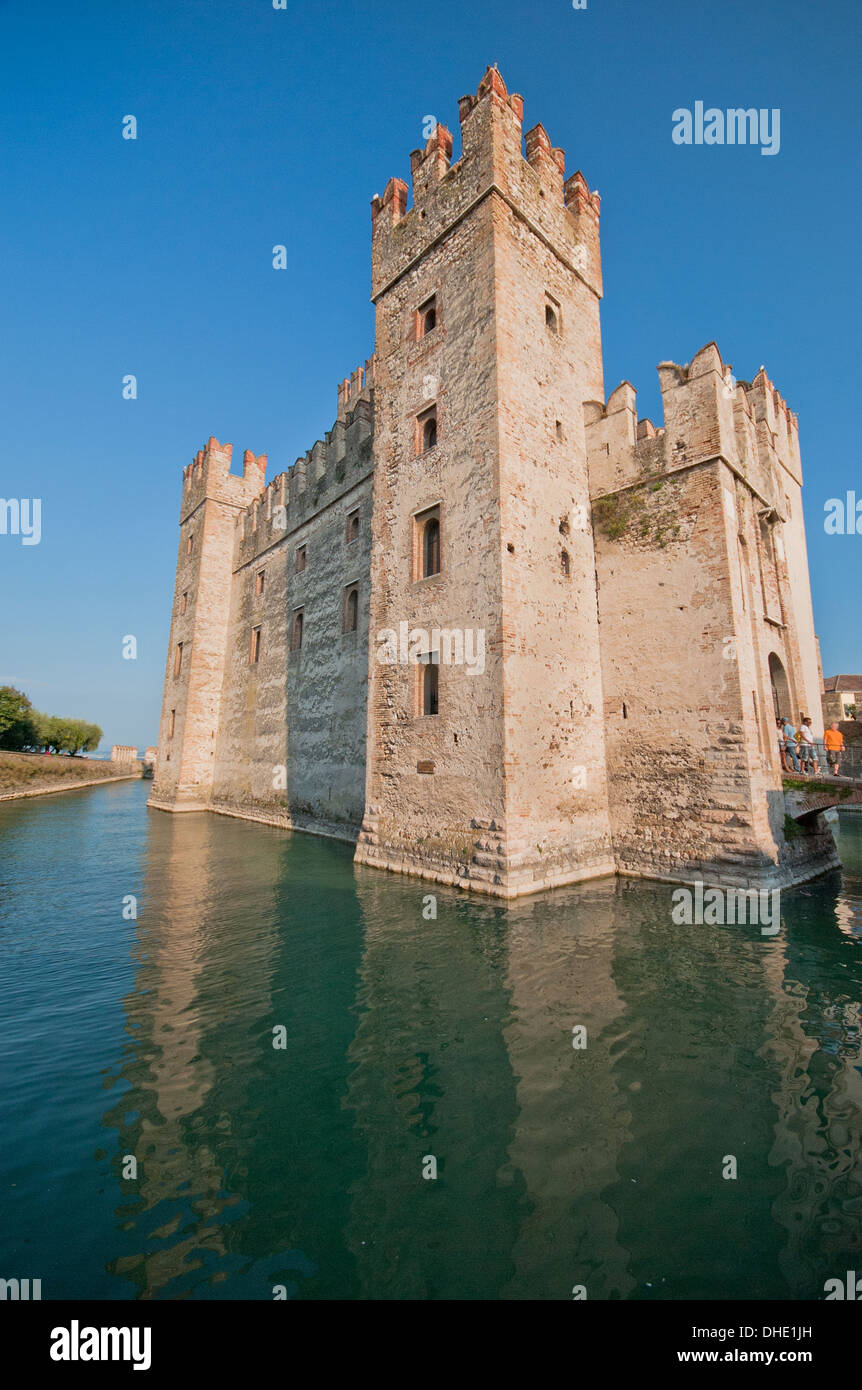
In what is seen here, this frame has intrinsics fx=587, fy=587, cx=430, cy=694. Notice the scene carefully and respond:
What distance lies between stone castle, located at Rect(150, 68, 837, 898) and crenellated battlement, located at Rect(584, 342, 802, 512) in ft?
0.18

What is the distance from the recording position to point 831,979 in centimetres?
666

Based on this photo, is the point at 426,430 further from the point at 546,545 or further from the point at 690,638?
the point at 690,638

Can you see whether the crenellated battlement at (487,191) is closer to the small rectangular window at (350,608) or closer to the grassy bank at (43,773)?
the small rectangular window at (350,608)

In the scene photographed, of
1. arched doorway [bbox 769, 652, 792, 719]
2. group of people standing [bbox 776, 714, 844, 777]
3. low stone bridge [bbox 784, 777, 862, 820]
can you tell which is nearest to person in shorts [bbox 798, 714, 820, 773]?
group of people standing [bbox 776, 714, 844, 777]

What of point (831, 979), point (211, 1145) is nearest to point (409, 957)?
point (211, 1145)

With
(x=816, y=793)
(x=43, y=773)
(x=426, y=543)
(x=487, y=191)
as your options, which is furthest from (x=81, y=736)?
(x=816, y=793)

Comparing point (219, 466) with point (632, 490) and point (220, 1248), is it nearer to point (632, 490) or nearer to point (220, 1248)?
point (632, 490)

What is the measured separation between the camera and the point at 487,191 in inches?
454

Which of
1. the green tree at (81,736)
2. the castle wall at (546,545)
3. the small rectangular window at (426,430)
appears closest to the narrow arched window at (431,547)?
the small rectangular window at (426,430)

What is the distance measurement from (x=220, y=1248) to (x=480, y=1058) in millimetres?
2382

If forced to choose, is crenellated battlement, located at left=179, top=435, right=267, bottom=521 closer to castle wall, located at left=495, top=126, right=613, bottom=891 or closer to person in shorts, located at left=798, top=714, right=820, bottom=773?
castle wall, located at left=495, top=126, right=613, bottom=891

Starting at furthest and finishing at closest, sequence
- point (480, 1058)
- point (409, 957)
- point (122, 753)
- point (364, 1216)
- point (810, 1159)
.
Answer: point (122, 753), point (409, 957), point (480, 1058), point (810, 1159), point (364, 1216)

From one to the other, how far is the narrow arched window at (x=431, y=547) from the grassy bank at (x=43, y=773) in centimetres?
2700

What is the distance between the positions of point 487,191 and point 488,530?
6.92 m
